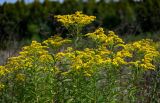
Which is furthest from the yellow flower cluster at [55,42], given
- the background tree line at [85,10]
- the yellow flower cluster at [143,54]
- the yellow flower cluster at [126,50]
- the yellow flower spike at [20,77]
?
the background tree line at [85,10]

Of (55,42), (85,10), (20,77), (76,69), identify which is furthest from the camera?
(85,10)

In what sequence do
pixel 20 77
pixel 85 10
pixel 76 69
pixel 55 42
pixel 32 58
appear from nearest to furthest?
pixel 76 69 → pixel 32 58 → pixel 55 42 → pixel 20 77 → pixel 85 10

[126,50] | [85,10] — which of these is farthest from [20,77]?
[85,10]

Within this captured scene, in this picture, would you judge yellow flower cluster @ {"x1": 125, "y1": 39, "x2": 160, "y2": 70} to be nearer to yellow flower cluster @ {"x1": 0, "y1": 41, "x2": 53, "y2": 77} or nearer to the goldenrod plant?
the goldenrod plant

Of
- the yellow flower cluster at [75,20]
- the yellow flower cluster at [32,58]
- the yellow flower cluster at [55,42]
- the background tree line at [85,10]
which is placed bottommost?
the yellow flower cluster at [32,58]

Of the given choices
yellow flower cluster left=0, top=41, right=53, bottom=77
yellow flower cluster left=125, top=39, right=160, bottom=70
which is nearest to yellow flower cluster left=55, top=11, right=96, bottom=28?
yellow flower cluster left=0, top=41, right=53, bottom=77

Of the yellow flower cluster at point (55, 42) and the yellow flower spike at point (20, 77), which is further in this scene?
the yellow flower spike at point (20, 77)

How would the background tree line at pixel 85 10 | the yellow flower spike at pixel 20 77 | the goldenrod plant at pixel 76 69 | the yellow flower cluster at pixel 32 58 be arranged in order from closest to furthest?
the goldenrod plant at pixel 76 69 < the yellow flower cluster at pixel 32 58 < the yellow flower spike at pixel 20 77 < the background tree line at pixel 85 10

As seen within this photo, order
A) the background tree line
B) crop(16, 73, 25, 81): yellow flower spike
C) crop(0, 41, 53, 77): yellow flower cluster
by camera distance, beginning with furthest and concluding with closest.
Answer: the background tree line < crop(16, 73, 25, 81): yellow flower spike < crop(0, 41, 53, 77): yellow flower cluster

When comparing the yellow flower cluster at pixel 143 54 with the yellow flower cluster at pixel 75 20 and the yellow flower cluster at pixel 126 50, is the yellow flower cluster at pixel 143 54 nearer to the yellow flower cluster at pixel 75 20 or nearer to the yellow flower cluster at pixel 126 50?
the yellow flower cluster at pixel 126 50

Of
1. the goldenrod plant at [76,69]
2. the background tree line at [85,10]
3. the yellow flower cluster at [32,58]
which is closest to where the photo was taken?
the goldenrod plant at [76,69]

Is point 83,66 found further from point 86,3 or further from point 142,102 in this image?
point 86,3

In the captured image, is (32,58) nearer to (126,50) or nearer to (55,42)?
(55,42)

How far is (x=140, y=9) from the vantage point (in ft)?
92.5
